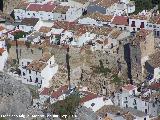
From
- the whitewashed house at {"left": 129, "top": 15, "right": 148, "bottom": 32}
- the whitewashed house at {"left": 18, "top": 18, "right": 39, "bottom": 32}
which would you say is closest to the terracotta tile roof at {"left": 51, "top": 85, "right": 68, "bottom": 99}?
the whitewashed house at {"left": 18, "top": 18, "right": 39, "bottom": 32}

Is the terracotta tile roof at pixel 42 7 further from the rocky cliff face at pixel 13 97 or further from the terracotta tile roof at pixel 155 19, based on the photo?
the rocky cliff face at pixel 13 97

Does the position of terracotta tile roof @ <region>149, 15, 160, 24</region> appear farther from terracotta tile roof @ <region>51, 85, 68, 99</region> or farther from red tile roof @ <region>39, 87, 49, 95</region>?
red tile roof @ <region>39, 87, 49, 95</region>

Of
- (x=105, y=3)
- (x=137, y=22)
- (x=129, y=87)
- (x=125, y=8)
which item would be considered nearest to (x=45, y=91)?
(x=129, y=87)

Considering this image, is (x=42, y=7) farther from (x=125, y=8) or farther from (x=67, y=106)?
(x=67, y=106)

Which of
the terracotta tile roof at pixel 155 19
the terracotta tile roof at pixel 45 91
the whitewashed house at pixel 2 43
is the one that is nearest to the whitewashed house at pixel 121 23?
the terracotta tile roof at pixel 155 19

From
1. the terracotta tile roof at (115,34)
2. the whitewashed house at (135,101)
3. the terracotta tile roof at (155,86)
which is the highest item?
the terracotta tile roof at (115,34)

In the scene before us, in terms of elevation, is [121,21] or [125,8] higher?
[125,8]

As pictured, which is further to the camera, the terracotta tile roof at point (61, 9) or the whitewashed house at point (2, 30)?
the terracotta tile roof at point (61, 9)
